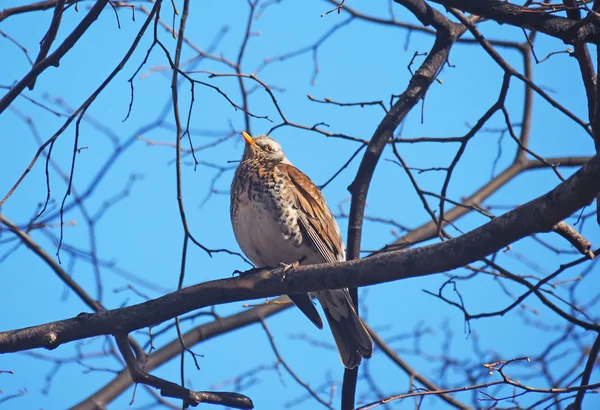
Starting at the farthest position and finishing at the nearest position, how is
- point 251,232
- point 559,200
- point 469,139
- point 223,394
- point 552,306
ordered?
1. point 251,232
2. point 469,139
3. point 552,306
4. point 223,394
5. point 559,200

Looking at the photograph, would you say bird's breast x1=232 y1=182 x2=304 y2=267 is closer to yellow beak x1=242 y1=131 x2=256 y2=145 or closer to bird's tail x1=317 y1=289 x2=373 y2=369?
bird's tail x1=317 y1=289 x2=373 y2=369

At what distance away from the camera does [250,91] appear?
587 cm

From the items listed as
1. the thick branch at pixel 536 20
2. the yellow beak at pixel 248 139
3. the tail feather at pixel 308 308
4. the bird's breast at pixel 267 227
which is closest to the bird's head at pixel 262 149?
the yellow beak at pixel 248 139

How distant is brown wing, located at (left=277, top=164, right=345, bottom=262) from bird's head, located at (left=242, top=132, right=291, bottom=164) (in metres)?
0.49

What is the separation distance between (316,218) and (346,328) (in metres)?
0.80

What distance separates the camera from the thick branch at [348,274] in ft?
9.38

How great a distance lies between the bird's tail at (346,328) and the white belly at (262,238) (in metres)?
0.37

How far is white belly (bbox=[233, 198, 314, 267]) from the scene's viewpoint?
16.5 feet

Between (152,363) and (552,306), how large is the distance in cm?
387

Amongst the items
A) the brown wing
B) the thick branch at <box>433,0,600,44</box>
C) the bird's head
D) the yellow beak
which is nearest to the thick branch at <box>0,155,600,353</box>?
the thick branch at <box>433,0,600,44</box>

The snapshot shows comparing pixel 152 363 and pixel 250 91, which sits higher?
pixel 250 91

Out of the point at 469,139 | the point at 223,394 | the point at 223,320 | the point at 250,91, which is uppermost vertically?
the point at 250,91

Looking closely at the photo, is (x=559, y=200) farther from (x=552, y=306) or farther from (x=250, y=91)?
(x=250, y=91)

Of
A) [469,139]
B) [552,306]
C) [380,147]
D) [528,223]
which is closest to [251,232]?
[380,147]
